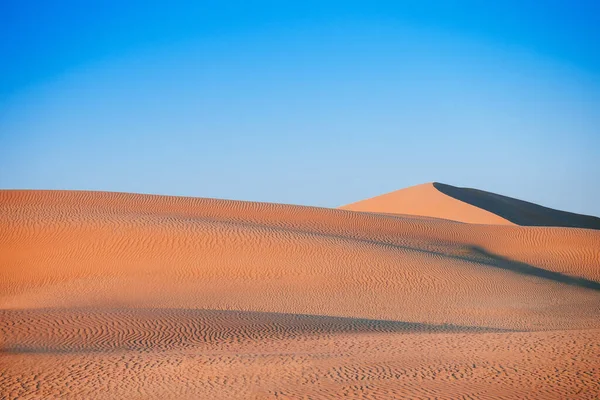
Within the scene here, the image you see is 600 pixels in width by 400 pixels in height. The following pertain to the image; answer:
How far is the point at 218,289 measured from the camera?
17.6m

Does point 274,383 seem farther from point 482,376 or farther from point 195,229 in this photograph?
point 195,229

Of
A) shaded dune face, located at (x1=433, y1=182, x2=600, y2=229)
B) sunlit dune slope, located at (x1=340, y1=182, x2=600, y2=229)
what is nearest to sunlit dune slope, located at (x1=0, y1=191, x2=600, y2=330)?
sunlit dune slope, located at (x1=340, y1=182, x2=600, y2=229)

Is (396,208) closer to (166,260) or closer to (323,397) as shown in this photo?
(166,260)

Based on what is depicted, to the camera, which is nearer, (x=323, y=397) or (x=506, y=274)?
(x=323, y=397)

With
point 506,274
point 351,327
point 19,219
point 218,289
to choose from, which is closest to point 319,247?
point 218,289

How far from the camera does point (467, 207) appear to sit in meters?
46.0

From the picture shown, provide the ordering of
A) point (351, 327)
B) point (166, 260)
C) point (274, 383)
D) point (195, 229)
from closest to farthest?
1. point (274, 383)
2. point (351, 327)
3. point (166, 260)
4. point (195, 229)

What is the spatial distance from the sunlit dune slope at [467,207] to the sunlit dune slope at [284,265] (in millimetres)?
19036

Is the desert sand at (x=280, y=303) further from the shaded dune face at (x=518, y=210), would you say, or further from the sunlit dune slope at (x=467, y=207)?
the shaded dune face at (x=518, y=210)

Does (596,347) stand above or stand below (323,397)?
above

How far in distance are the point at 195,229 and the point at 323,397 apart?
14591 mm

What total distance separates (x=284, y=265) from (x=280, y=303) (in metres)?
2.94

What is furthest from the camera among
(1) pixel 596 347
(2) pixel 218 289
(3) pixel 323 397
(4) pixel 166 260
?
(4) pixel 166 260

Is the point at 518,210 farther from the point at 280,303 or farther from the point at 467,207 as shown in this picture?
the point at 280,303
